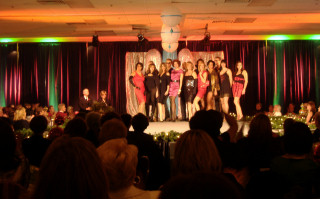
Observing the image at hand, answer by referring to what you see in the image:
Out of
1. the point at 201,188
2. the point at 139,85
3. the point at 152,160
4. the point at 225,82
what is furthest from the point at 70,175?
the point at 225,82

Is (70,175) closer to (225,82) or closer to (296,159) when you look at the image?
(296,159)

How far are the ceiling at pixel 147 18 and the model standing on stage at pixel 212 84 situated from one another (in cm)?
136

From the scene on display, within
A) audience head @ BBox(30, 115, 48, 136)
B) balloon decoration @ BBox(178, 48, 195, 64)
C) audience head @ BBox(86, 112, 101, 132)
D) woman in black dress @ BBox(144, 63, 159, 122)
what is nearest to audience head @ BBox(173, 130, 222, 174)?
audience head @ BBox(30, 115, 48, 136)

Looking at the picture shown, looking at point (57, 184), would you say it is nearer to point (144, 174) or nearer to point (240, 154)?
point (240, 154)

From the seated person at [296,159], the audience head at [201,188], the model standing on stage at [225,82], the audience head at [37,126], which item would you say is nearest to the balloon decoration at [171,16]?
the model standing on stage at [225,82]

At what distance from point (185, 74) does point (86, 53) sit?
5013mm

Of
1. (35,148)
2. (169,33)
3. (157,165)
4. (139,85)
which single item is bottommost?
(157,165)

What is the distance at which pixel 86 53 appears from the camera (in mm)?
14086

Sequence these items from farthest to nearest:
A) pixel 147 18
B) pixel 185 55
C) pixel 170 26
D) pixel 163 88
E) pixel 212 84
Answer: pixel 185 55 < pixel 163 88 < pixel 212 84 < pixel 147 18 < pixel 170 26

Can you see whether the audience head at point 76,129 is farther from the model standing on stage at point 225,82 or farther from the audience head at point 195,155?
the model standing on stage at point 225,82

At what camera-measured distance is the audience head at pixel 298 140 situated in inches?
90.3

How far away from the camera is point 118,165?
1631 millimetres

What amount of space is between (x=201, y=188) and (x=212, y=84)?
33.4 feet

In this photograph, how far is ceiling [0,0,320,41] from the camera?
8727 mm
